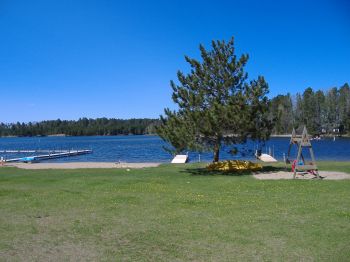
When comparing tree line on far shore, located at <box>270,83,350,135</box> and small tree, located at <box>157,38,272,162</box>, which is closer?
small tree, located at <box>157,38,272,162</box>

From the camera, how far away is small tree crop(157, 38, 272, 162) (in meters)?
22.5

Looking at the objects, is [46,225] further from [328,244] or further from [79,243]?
[328,244]

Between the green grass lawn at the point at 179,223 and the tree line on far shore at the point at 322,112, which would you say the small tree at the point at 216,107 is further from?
the tree line on far shore at the point at 322,112

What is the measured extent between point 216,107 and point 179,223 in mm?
12743

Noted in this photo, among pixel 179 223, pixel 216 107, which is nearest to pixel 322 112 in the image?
pixel 216 107

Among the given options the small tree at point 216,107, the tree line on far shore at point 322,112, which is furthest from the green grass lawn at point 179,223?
the tree line on far shore at point 322,112

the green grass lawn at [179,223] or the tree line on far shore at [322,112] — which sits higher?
the tree line on far shore at [322,112]

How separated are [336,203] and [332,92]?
123 m

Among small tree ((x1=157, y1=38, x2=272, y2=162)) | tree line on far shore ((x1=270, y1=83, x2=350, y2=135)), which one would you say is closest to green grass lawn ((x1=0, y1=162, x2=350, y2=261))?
small tree ((x1=157, y1=38, x2=272, y2=162))

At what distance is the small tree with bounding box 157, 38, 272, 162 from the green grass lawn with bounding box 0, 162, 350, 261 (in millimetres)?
6215

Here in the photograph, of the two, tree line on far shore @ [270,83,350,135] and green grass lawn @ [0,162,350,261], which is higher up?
tree line on far shore @ [270,83,350,135]

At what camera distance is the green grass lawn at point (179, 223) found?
25.3 ft

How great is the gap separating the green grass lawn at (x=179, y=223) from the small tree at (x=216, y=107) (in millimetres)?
6215

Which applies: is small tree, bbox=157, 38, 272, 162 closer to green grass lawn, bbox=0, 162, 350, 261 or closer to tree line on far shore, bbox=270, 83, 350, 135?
green grass lawn, bbox=0, 162, 350, 261
